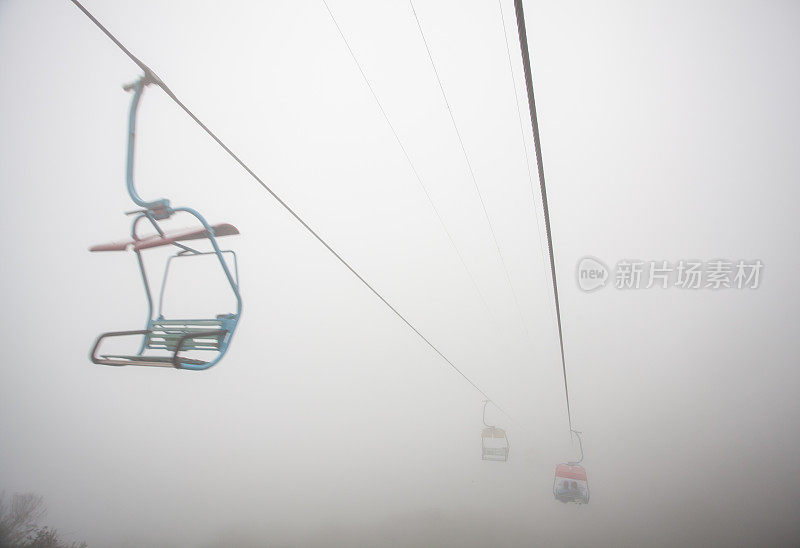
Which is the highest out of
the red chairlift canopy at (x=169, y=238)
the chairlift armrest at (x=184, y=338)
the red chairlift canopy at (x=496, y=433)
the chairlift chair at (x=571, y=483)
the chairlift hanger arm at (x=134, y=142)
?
the chairlift hanger arm at (x=134, y=142)

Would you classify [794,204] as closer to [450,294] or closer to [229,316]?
[450,294]

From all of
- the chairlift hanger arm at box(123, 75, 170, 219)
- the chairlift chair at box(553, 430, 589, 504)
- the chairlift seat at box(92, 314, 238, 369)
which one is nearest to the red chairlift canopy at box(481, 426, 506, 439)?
the chairlift chair at box(553, 430, 589, 504)

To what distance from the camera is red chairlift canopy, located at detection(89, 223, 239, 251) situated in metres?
2.74

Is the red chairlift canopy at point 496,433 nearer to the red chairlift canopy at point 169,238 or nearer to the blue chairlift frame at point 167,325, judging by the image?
the blue chairlift frame at point 167,325

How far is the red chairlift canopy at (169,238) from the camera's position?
9.00 feet

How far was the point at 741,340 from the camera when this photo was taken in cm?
3647

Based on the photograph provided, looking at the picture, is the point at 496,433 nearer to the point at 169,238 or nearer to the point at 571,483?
the point at 571,483

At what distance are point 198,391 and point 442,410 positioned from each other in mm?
35541

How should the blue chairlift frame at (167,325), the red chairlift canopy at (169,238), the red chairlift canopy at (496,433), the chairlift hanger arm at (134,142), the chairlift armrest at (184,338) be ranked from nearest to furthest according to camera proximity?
the chairlift hanger arm at (134,142), the blue chairlift frame at (167,325), the chairlift armrest at (184,338), the red chairlift canopy at (169,238), the red chairlift canopy at (496,433)

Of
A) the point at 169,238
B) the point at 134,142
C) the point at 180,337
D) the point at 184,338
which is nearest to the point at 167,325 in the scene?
the point at 180,337

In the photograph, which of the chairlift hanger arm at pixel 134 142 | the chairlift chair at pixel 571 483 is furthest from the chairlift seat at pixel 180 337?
the chairlift chair at pixel 571 483

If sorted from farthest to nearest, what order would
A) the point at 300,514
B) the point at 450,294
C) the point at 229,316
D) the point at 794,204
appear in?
1. the point at 300,514
2. the point at 794,204
3. the point at 450,294
4. the point at 229,316

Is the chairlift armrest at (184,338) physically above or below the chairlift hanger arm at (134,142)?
below

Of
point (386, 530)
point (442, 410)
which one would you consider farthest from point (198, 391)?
point (442, 410)
